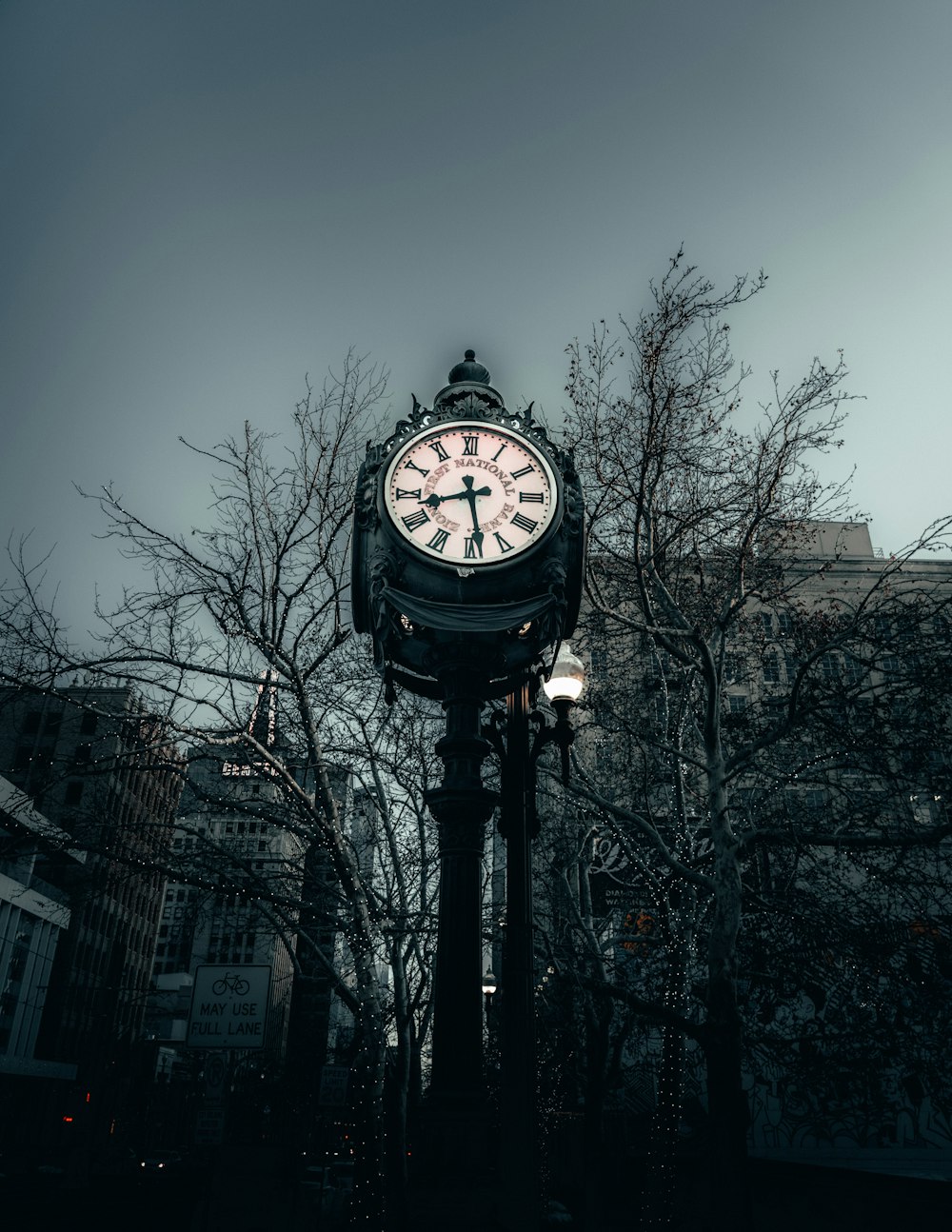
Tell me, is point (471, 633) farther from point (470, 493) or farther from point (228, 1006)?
point (228, 1006)

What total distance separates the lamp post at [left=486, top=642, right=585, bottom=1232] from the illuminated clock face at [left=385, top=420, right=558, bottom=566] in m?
0.80

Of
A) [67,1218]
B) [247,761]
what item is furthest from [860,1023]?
[67,1218]

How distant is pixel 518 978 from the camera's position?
3686mm

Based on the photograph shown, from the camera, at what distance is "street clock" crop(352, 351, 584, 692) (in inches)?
159

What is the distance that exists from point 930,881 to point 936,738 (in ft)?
5.79

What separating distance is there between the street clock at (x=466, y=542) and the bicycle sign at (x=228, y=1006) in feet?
13.5

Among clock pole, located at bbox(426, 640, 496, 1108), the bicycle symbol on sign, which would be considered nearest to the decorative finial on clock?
clock pole, located at bbox(426, 640, 496, 1108)

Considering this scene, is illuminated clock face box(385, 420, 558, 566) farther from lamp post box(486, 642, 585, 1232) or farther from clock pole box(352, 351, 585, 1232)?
lamp post box(486, 642, 585, 1232)

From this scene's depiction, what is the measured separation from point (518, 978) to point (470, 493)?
2277 millimetres

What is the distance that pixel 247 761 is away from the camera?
11141 millimetres

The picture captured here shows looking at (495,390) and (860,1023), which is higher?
(495,390)

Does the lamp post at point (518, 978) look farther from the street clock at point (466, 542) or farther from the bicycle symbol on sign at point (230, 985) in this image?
the bicycle symbol on sign at point (230, 985)

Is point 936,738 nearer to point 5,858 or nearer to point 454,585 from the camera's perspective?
point 454,585

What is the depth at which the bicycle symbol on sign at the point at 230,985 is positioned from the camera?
24.0ft
